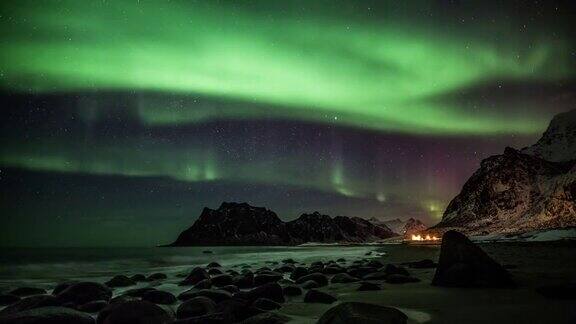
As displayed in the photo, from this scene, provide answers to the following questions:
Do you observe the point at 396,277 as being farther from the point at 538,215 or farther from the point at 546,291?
the point at 538,215

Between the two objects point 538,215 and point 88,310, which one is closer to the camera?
point 88,310

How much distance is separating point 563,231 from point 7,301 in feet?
279

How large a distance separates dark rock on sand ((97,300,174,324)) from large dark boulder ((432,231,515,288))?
8.17 meters

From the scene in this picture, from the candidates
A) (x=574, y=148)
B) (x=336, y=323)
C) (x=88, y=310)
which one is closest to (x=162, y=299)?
(x=88, y=310)

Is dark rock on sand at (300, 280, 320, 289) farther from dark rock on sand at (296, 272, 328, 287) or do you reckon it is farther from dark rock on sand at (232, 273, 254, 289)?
dark rock on sand at (232, 273, 254, 289)

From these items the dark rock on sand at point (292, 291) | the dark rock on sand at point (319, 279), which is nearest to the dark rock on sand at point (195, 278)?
the dark rock on sand at point (319, 279)

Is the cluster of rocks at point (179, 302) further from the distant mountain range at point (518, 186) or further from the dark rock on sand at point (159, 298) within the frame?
the distant mountain range at point (518, 186)

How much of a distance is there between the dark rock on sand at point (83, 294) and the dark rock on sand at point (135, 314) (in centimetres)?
463

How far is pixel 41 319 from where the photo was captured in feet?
27.1

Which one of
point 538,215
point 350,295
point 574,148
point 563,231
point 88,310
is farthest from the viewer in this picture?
point 574,148

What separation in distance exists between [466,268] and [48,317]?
426 inches

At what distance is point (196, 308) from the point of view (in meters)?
9.79

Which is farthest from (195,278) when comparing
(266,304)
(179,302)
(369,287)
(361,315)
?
(361,315)

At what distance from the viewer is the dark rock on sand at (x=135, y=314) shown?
8562mm
